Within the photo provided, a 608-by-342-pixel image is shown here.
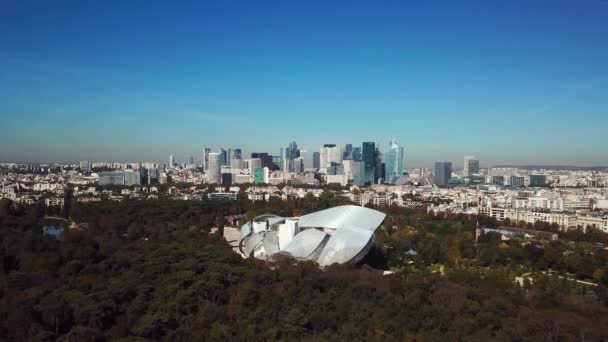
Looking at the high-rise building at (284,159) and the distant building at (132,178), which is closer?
the distant building at (132,178)

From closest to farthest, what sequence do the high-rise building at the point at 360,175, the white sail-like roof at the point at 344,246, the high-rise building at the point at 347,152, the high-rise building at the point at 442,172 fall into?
1. the white sail-like roof at the point at 344,246
2. the high-rise building at the point at 360,175
3. the high-rise building at the point at 442,172
4. the high-rise building at the point at 347,152

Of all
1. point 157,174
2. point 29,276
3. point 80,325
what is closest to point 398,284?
point 80,325

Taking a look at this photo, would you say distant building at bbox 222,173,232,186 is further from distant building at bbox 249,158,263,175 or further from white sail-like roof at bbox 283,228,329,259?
white sail-like roof at bbox 283,228,329,259

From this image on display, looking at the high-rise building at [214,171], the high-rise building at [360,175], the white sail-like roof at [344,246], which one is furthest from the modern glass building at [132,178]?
the white sail-like roof at [344,246]

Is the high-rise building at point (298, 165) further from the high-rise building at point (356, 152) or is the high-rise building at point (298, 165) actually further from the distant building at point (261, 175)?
the distant building at point (261, 175)

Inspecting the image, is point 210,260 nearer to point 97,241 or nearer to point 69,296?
point 69,296

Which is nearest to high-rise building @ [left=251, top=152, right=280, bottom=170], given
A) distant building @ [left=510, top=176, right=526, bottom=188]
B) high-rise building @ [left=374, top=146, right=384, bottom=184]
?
high-rise building @ [left=374, top=146, right=384, bottom=184]

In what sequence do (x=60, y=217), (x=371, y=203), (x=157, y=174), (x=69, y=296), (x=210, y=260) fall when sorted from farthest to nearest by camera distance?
(x=157, y=174)
(x=371, y=203)
(x=60, y=217)
(x=210, y=260)
(x=69, y=296)
